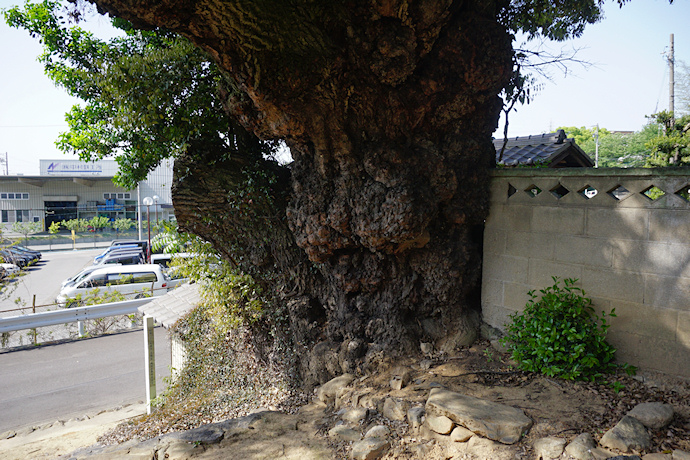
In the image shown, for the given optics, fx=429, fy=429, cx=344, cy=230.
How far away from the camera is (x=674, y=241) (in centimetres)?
411

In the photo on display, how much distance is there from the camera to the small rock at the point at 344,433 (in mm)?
4211

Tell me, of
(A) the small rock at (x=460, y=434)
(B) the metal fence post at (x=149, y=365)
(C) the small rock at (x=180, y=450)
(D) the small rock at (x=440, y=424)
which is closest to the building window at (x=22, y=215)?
(B) the metal fence post at (x=149, y=365)

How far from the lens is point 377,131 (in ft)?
17.9

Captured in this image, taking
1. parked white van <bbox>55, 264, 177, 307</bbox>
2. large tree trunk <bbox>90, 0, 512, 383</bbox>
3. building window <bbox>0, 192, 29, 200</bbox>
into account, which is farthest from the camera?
building window <bbox>0, 192, 29, 200</bbox>

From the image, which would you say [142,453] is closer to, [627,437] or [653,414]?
[627,437]

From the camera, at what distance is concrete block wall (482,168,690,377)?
4.12m

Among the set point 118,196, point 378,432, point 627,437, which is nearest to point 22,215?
point 118,196

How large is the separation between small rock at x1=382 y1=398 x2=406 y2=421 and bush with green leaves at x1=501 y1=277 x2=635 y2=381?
1.42m

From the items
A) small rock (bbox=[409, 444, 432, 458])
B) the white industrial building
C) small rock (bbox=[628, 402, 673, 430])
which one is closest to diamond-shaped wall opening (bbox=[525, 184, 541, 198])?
small rock (bbox=[628, 402, 673, 430])

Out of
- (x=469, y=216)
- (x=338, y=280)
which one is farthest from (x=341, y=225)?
(x=469, y=216)

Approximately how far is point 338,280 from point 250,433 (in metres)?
2.29

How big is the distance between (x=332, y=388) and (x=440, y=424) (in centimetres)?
199

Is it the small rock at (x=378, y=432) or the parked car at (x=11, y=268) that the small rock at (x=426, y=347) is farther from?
the parked car at (x=11, y=268)

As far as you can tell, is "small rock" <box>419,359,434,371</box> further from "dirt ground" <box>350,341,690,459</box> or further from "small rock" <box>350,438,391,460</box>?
"small rock" <box>350,438,391,460</box>
